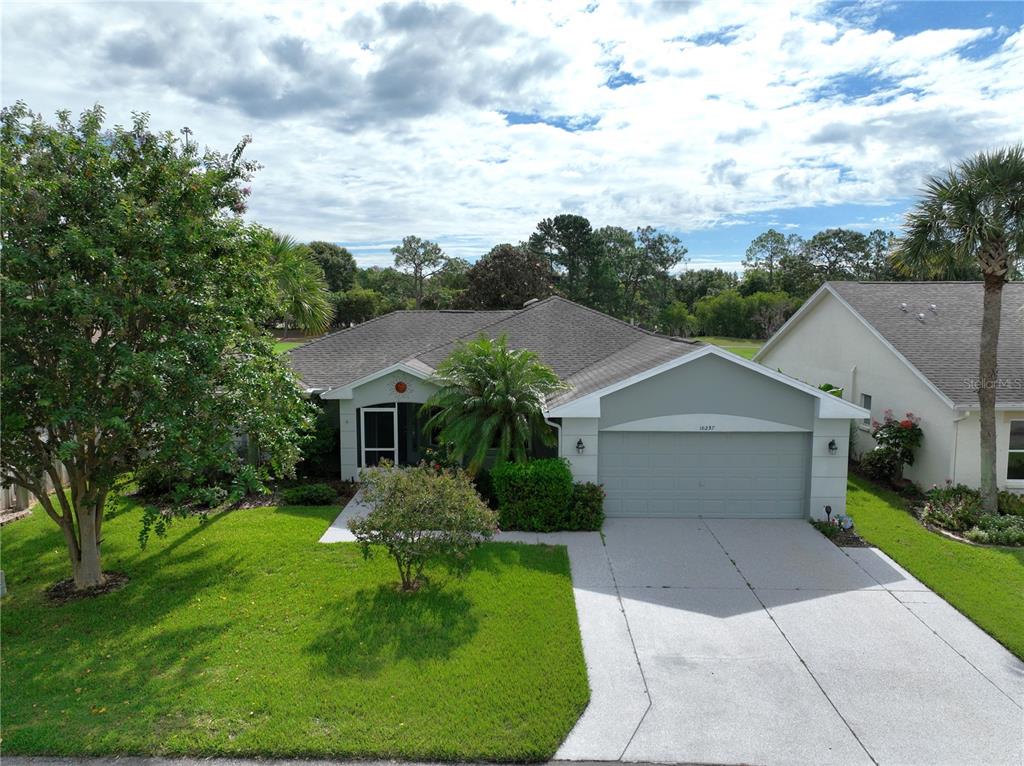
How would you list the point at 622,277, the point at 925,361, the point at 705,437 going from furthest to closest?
the point at 622,277 < the point at 925,361 < the point at 705,437

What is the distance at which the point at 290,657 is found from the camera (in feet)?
25.3

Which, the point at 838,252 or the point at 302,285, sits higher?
the point at 838,252

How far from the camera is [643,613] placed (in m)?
9.14

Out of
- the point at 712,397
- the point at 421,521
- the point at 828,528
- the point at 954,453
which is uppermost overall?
the point at 712,397

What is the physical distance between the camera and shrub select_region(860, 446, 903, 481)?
52.3 feet

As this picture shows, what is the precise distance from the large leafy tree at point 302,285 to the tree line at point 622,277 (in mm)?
27407

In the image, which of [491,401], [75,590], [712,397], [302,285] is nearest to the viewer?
[75,590]

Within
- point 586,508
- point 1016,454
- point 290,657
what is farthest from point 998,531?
point 290,657

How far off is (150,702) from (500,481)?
702cm

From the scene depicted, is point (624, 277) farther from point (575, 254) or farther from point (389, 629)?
point (389, 629)

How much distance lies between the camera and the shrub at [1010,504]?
43.4 feet

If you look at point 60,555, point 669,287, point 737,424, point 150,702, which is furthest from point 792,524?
point 669,287

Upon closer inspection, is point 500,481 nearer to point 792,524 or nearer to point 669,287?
point 792,524

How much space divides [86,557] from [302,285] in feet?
27.8
